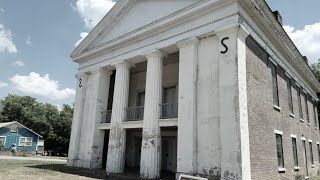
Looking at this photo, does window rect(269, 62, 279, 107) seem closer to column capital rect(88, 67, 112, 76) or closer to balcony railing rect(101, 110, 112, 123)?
balcony railing rect(101, 110, 112, 123)

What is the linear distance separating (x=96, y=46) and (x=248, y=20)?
10629 millimetres

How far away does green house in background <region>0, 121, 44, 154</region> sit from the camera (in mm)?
38094

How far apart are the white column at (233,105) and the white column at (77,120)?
1129 centimetres

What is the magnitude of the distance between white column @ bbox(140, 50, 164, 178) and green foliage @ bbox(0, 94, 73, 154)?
34484mm

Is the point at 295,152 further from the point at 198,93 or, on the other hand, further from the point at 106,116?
the point at 106,116

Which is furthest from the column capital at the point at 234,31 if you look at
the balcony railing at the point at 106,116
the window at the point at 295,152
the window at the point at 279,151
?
the balcony railing at the point at 106,116

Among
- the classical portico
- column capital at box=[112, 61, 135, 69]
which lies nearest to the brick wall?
the classical portico

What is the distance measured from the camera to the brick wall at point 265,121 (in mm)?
11266

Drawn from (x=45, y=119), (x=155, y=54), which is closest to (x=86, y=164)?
(x=155, y=54)

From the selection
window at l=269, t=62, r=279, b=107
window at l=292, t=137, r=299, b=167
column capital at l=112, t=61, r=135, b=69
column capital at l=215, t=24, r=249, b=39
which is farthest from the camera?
column capital at l=112, t=61, r=135, b=69

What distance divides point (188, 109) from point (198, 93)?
880 mm

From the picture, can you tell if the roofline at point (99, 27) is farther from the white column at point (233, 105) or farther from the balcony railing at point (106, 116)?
the white column at point (233, 105)

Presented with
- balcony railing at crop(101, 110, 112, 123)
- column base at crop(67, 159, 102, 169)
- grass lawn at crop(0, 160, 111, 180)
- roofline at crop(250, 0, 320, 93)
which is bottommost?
grass lawn at crop(0, 160, 111, 180)

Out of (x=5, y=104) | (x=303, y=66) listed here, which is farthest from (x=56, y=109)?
(x=303, y=66)
